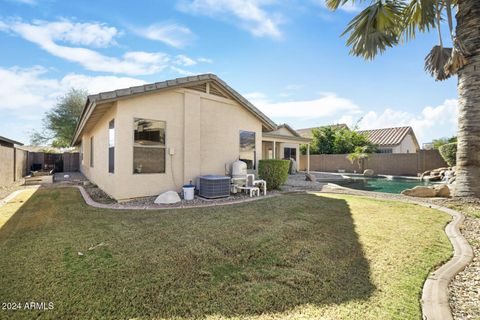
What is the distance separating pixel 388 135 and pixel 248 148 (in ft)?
78.1

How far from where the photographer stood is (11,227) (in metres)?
4.82

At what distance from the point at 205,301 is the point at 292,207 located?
4.66 metres

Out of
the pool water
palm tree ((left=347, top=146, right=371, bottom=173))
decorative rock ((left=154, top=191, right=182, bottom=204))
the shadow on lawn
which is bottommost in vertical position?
the pool water

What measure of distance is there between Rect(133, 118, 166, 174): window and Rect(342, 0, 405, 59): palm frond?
8.23 m

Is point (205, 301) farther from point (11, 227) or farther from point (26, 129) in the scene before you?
point (26, 129)

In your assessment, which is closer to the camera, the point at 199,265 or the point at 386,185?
the point at 199,265

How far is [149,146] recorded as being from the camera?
766 centimetres

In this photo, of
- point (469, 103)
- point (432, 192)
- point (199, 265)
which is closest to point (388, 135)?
point (432, 192)

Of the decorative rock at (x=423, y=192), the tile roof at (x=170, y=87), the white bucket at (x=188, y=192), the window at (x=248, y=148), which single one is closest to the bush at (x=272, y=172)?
the window at (x=248, y=148)

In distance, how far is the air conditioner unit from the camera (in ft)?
26.3

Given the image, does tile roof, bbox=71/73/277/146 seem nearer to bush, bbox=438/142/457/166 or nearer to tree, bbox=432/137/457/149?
bush, bbox=438/142/457/166

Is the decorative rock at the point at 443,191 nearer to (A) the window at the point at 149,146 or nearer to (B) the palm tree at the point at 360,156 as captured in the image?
(A) the window at the point at 149,146

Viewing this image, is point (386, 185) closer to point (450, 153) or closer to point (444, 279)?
point (450, 153)

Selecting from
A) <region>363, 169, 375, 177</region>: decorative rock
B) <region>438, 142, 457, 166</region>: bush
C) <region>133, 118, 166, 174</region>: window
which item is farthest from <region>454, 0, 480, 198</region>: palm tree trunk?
<region>363, 169, 375, 177</region>: decorative rock
